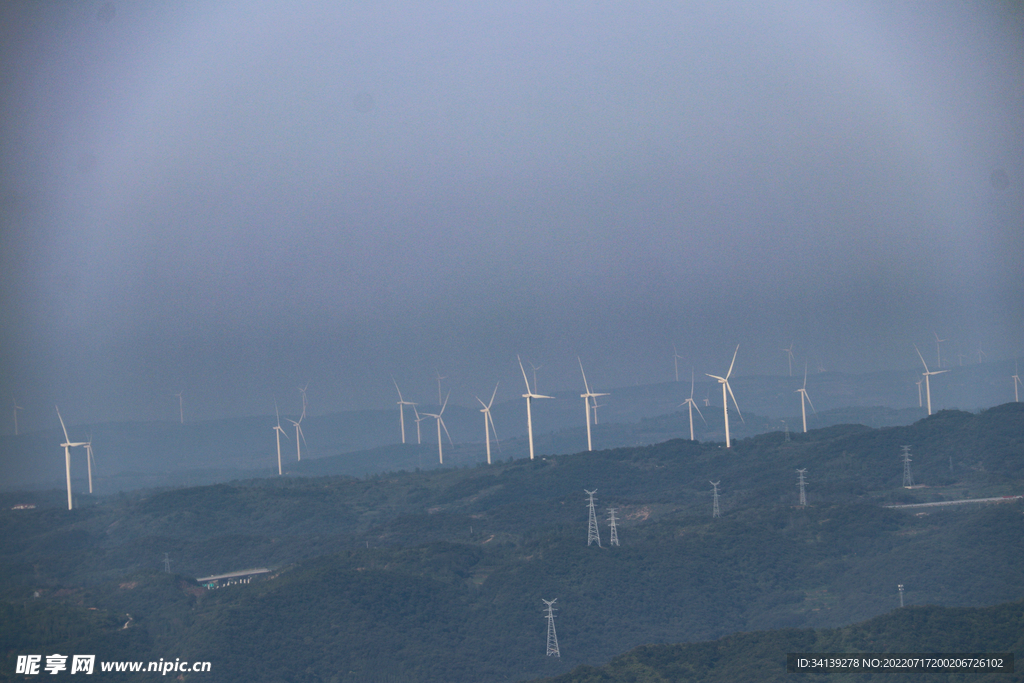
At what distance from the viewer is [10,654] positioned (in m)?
107

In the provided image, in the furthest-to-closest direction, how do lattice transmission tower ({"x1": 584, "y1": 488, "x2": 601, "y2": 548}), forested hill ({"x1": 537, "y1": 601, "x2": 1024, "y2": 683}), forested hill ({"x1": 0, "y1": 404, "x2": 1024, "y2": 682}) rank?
lattice transmission tower ({"x1": 584, "y1": 488, "x2": 601, "y2": 548}) < forested hill ({"x1": 0, "y1": 404, "x2": 1024, "y2": 682}) < forested hill ({"x1": 537, "y1": 601, "x2": 1024, "y2": 683})

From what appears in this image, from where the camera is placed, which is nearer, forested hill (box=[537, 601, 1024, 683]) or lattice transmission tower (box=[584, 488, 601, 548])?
forested hill (box=[537, 601, 1024, 683])

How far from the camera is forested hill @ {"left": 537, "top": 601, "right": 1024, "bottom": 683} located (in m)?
86.8

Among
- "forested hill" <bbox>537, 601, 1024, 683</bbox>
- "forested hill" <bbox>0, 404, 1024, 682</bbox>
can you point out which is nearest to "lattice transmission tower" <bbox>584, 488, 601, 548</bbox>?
"forested hill" <bbox>0, 404, 1024, 682</bbox>

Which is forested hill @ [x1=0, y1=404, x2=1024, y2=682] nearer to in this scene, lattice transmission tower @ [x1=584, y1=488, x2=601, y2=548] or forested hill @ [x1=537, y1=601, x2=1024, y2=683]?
lattice transmission tower @ [x1=584, y1=488, x2=601, y2=548]

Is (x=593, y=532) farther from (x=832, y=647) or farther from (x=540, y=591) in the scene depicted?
(x=832, y=647)

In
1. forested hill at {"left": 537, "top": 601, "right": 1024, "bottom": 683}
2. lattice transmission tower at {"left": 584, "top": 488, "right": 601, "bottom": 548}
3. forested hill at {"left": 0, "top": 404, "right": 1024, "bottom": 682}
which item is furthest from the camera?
lattice transmission tower at {"left": 584, "top": 488, "right": 601, "bottom": 548}

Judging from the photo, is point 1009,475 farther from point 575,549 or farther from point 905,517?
point 575,549

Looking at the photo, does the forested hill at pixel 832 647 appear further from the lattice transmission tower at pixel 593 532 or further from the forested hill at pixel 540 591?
the lattice transmission tower at pixel 593 532

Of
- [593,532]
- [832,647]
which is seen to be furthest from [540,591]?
[832,647]

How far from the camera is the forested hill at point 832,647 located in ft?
285

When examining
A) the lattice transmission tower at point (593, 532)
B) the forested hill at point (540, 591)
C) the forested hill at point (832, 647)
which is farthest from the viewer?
the lattice transmission tower at point (593, 532)

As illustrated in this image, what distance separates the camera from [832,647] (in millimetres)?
92938

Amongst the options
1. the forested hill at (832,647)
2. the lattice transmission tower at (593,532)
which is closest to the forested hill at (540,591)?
the lattice transmission tower at (593,532)
